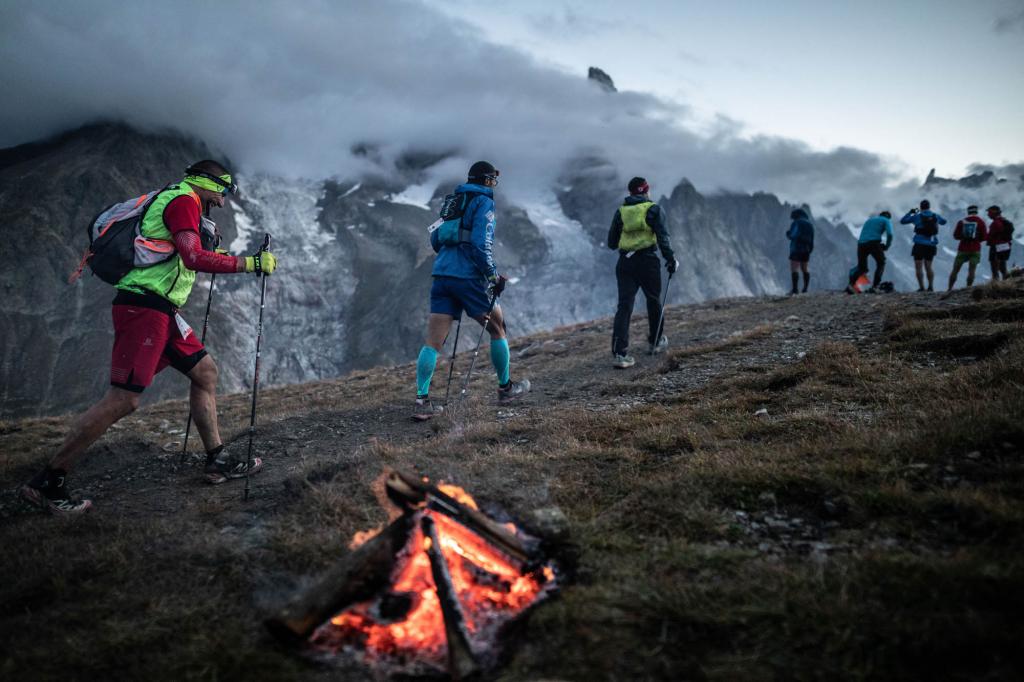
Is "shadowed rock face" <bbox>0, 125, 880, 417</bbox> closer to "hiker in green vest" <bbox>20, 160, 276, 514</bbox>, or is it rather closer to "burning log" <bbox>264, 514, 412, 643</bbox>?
"hiker in green vest" <bbox>20, 160, 276, 514</bbox>

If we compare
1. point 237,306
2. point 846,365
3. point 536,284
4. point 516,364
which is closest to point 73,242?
point 237,306

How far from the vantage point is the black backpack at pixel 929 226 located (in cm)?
1714

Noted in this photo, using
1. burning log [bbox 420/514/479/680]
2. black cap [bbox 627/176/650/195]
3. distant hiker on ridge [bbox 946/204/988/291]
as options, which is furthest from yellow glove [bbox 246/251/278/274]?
distant hiker on ridge [bbox 946/204/988/291]

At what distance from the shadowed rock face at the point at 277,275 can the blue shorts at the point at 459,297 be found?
332 ft

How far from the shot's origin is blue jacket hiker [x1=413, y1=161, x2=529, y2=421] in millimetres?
8062

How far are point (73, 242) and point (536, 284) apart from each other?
377 feet

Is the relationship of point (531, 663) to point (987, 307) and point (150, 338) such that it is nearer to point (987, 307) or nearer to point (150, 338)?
point (150, 338)

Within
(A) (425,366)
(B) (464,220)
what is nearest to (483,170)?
(B) (464,220)

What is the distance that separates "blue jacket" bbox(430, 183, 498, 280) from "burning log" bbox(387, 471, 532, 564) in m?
4.96

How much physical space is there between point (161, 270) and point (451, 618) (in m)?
4.86

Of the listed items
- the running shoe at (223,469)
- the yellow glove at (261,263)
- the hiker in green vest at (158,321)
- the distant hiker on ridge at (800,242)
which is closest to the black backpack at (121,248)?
the hiker in green vest at (158,321)

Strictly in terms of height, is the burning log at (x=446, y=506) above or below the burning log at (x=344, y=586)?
above

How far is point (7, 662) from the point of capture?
112 inches

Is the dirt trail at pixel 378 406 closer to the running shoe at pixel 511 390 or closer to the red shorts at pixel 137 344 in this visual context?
the running shoe at pixel 511 390
